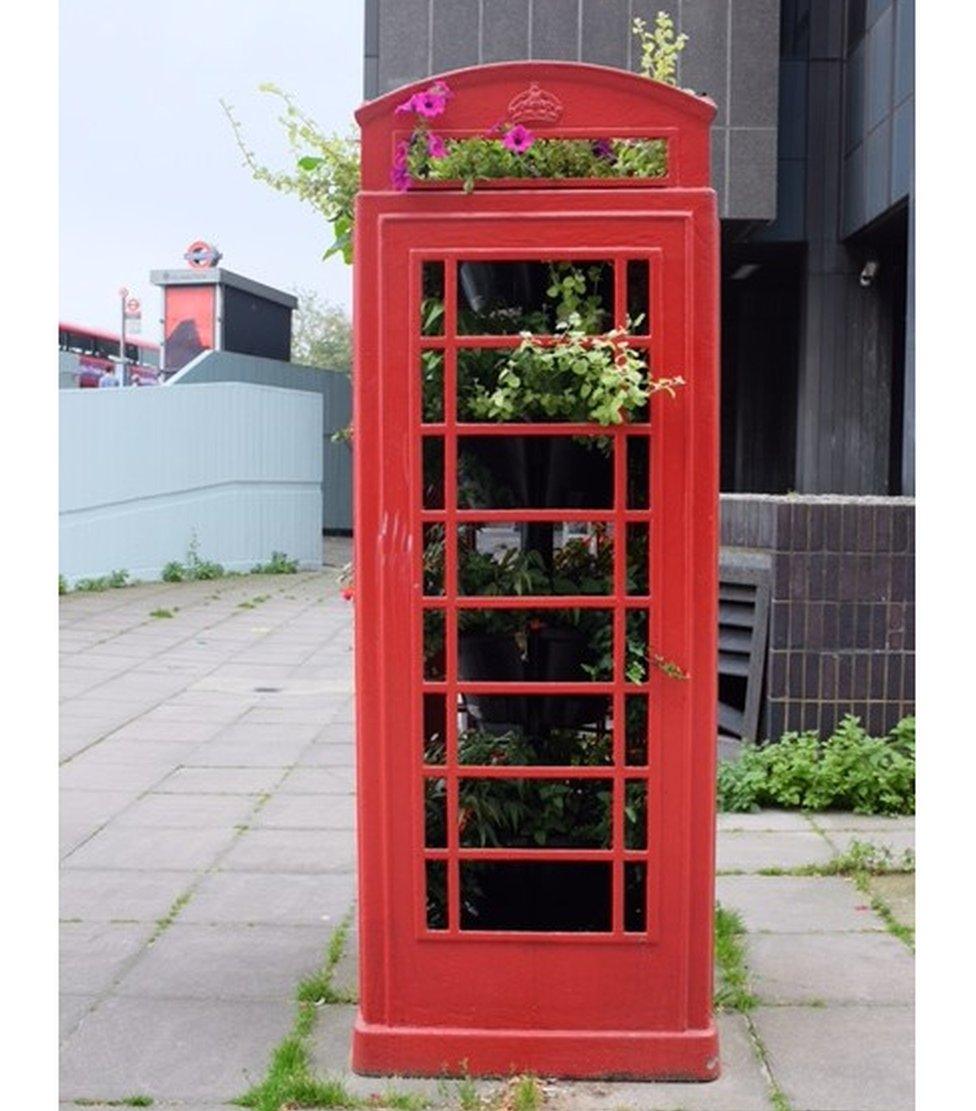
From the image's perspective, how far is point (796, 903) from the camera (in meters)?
5.58

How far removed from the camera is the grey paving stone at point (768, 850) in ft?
20.1

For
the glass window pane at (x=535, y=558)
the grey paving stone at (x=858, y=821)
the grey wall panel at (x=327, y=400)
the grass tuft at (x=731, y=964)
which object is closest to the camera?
the glass window pane at (x=535, y=558)

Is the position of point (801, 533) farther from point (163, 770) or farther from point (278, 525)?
point (278, 525)

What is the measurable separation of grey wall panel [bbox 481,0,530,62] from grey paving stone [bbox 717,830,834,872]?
1066 cm

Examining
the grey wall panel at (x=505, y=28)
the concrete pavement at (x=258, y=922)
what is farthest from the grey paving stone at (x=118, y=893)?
the grey wall panel at (x=505, y=28)

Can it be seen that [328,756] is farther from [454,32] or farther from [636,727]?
[454,32]

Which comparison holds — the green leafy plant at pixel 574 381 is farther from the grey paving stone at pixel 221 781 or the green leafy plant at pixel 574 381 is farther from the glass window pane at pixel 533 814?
the grey paving stone at pixel 221 781

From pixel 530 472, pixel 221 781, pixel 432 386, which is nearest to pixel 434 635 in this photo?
pixel 530 472

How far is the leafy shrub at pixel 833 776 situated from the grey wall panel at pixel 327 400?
50.9ft

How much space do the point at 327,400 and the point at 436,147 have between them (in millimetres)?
20928

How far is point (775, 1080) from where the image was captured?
3955mm

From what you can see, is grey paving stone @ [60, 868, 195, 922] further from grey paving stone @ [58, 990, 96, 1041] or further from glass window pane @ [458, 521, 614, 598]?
glass window pane @ [458, 521, 614, 598]

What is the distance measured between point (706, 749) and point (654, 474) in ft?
2.43

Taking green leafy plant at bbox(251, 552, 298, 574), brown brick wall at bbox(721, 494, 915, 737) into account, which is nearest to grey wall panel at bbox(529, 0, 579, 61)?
green leafy plant at bbox(251, 552, 298, 574)
